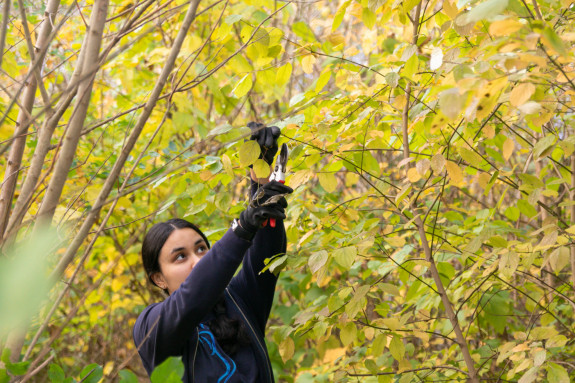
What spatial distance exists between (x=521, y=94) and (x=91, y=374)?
0.97 metres

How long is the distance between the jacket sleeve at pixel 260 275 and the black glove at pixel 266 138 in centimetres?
18

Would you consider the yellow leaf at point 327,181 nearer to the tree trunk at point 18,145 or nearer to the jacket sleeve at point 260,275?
the jacket sleeve at point 260,275

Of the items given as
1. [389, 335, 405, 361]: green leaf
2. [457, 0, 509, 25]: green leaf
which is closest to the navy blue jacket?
[389, 335, 405, 361]: green leaf

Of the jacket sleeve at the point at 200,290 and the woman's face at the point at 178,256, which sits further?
the woman's face at the point at 178,256

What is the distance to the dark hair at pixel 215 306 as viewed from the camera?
5.88 feet

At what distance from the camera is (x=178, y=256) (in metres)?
1.95

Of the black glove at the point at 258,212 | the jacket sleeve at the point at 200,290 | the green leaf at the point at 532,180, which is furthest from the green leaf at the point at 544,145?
the jacket sleeve at the point at 200,290

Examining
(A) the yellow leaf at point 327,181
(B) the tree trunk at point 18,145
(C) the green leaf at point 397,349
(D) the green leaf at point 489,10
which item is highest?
(B) the tree trunk at point 18,145

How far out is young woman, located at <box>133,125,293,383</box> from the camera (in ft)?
5.18

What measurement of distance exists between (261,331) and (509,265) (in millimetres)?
888

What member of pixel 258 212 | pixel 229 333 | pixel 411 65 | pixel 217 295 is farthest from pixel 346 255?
pixel 411 65

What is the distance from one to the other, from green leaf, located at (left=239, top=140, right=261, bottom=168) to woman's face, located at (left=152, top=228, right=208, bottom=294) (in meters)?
0.49

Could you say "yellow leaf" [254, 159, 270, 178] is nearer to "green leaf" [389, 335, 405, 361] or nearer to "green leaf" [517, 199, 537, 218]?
"green leaf" [389, 335, 405, 361]

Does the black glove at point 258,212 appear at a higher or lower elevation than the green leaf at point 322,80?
lower
